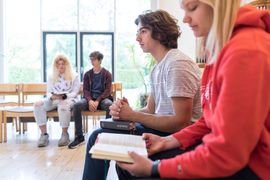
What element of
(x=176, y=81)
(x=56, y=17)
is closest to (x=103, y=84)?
(x=176, y=81)

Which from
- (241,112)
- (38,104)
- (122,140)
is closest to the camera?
(241,112)

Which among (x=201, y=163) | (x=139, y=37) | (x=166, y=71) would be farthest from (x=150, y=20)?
(x=201, y=163)

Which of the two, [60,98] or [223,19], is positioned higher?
[223,19]

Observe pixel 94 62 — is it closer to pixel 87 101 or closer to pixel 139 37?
pixel 87 101

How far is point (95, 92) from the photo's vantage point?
3.35m

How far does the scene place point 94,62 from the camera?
3.42 m

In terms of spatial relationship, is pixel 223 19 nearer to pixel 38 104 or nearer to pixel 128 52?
pixel 38 104

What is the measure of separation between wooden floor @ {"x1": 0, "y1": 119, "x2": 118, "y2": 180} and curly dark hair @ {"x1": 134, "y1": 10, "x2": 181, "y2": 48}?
1202 mm

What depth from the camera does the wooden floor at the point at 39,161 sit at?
6.04ft

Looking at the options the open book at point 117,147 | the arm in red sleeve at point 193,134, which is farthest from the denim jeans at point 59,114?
the arm in red sleeve at point 193,134

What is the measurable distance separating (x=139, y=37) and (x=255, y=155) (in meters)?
1.05

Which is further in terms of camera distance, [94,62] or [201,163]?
[94,62]

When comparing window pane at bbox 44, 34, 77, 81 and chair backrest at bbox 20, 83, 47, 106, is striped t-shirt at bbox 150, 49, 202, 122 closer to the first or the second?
chair backrest at bbox 20, 83, 47, 106

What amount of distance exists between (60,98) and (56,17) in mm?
3310
